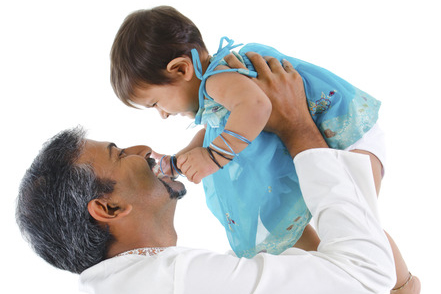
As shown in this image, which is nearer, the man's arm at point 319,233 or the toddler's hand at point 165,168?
the man's arm at point 319,233

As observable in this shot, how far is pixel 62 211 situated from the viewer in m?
1.51

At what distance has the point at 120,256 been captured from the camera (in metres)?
1.44

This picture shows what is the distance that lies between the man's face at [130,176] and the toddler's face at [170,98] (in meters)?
0.22

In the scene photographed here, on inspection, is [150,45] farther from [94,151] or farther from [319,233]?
[319,233]

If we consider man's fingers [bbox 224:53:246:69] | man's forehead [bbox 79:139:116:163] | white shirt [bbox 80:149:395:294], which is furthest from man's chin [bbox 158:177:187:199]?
man's fingers [bbox 224:53:246:69]

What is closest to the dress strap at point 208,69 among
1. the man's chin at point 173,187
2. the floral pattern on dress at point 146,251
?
the man's chin at point 173,187

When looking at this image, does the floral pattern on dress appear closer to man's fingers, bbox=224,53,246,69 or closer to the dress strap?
the dress strap

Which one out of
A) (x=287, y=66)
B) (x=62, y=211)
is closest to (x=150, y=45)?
(x=287, y=66)

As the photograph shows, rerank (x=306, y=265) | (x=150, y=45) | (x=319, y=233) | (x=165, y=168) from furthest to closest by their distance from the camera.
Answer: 1. (x=165, y=168)
2. (x=150, y=45)
3. (x=319, y=233)
4. (x=306, y=265)

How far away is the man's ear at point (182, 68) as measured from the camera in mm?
1622

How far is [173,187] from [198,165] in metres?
0.22

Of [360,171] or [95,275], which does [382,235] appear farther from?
[95,275]

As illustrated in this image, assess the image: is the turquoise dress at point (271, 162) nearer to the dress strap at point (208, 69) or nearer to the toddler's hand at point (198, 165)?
the dress strap at point (208, 69)

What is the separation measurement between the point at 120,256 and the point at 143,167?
0.37 metres
